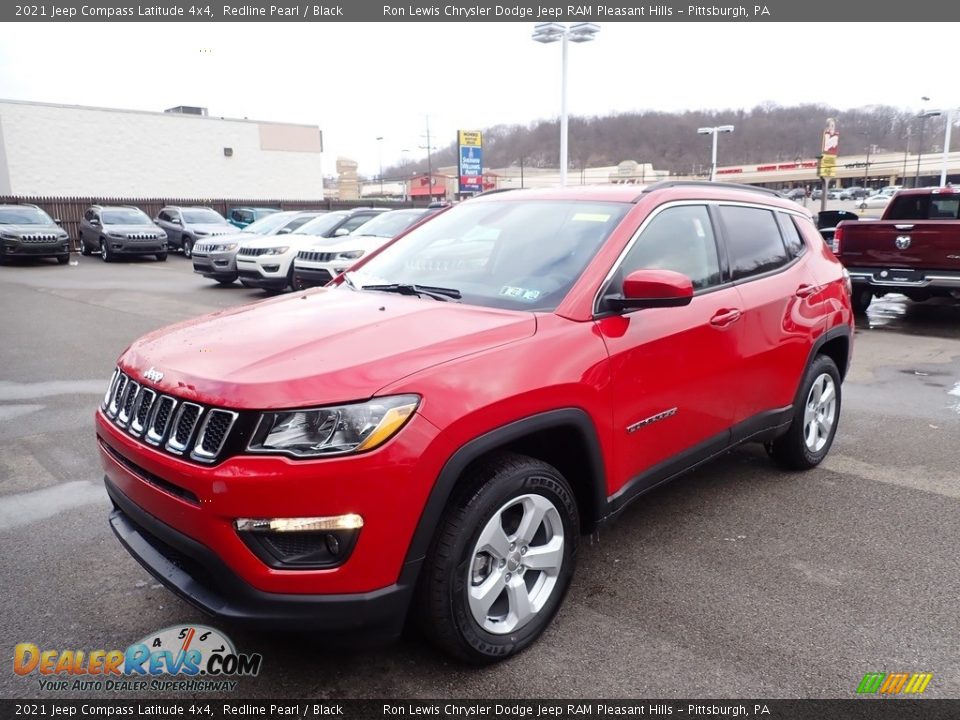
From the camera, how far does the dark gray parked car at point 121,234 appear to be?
2064cm

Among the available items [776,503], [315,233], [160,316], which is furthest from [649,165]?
[776,503]

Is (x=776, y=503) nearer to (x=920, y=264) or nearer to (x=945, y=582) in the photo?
(x=945, y=582)

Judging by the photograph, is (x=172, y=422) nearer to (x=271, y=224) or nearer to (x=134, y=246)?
(x=271, y=224)

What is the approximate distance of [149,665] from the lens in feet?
9.20

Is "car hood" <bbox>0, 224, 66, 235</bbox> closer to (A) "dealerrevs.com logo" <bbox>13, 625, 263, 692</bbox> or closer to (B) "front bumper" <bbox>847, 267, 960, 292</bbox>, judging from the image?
(B) "front bumper" <bbox>847, 267, 960, 292</bbox>

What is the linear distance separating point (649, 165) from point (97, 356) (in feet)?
152

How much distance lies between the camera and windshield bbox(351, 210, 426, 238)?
1327 cm

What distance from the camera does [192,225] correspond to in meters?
23.7

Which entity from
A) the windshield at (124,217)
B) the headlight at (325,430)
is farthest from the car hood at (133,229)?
the headlight at (325,430)

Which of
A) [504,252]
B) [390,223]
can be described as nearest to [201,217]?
[390,223]

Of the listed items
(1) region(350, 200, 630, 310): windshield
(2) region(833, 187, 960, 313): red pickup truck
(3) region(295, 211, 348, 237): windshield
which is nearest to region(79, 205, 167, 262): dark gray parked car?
(3) region(295, 211, 348, 237): windshield

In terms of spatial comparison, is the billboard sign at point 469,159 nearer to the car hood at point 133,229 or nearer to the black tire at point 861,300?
the car hood at point 133,229

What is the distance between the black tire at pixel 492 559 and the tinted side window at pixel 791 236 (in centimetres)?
255

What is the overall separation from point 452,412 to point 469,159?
27.4 meters
